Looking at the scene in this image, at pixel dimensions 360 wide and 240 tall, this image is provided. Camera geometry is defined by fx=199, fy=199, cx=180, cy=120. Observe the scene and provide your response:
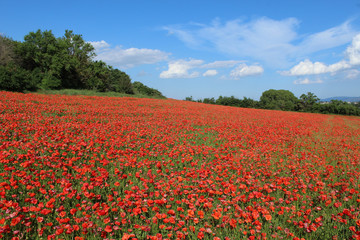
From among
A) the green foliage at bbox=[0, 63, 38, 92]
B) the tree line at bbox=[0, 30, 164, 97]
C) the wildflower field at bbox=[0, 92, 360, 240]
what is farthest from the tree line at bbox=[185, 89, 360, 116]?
the wildflower field at bbox=[0, 92, 360, 240]

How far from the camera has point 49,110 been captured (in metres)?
12.2

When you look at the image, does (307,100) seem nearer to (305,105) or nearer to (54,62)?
(305,105)

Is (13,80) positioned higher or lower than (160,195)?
higher

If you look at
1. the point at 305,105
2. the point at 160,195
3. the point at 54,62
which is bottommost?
the point at 160,195

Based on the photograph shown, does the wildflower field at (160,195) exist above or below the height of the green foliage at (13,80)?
below

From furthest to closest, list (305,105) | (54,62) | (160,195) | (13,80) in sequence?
Result: 1. (305,105)
2. (54,62)
3. (13,80)
4. (160,195)

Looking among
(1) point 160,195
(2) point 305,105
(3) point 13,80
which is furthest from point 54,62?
(2) point 305,105

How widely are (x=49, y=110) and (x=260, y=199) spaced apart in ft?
41.7

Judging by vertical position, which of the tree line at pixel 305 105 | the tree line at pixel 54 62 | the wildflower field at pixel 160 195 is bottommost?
the wildflower field at pixel 160 195

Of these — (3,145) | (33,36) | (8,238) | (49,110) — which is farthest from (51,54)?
(8,238)

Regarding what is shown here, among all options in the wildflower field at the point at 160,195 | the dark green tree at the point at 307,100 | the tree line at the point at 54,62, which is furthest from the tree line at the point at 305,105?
the wildflower field at the point at 160,195

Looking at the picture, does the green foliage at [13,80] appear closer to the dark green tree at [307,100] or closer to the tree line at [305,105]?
the tree line at [305,105]

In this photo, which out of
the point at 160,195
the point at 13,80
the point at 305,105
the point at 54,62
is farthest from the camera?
the point at 305,105

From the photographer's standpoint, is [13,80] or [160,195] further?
[13,80]
